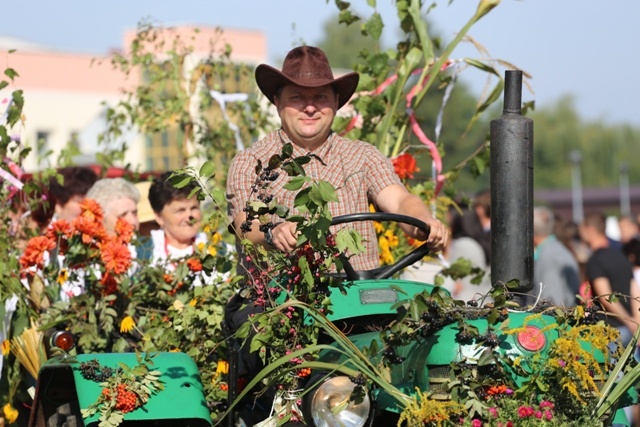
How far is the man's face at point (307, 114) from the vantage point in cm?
568

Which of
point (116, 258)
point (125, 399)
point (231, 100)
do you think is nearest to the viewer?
point (125, 399)

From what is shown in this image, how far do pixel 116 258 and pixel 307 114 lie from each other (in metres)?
1.42

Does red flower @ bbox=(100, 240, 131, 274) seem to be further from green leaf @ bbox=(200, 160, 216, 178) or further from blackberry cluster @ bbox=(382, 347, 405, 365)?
blackberry cluster @ bbox=(382, 347, 405, 365)

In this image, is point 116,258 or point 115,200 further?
point 115,200

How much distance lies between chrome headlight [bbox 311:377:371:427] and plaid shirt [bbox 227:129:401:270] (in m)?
1.51

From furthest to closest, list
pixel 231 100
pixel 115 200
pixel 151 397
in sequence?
pixel 231 100, pixel 115 200, pixel 151 397

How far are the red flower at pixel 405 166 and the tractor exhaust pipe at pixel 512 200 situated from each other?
7.36 ft

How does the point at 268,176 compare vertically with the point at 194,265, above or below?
above

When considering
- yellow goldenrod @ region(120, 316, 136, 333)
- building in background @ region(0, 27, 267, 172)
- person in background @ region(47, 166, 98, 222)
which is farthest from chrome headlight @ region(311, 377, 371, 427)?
building in background @ region(0, 27, 267, 172)

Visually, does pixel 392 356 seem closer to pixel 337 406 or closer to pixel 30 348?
pixel 337 406

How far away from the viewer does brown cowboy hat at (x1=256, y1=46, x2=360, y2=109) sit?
5648mm

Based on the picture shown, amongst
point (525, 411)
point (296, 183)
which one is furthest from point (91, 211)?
point (525, 411)

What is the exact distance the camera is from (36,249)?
21.0ft

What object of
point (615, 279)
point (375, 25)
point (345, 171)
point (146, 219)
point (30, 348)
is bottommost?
point (615, 279)
